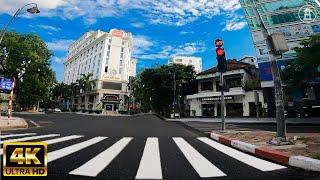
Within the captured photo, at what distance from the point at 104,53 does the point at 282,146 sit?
88029mm

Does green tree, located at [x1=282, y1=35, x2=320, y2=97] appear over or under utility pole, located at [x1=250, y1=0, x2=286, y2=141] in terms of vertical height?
over

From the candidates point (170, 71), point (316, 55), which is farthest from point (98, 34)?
point (316, 55)

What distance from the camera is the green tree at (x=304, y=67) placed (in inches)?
904

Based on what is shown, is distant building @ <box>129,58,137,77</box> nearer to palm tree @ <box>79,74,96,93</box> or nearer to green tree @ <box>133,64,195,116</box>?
palm tree @ <box>79,74,96,93</box>

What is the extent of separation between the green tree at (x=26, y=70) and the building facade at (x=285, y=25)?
92.5 feet

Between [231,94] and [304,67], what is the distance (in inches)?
742

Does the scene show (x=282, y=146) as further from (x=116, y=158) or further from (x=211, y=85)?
(x=211, y=85)

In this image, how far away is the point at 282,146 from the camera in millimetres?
7656

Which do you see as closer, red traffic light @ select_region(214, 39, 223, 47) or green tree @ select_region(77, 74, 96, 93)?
red traffic light @ select_region(214, 39, 223, 47)

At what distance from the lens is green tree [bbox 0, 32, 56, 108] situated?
39.2 meters

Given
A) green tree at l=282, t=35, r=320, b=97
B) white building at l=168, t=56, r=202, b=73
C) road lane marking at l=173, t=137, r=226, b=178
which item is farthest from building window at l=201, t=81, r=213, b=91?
white building at l=168, t=56, r=202, b=73

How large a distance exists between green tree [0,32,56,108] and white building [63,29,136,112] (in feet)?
152

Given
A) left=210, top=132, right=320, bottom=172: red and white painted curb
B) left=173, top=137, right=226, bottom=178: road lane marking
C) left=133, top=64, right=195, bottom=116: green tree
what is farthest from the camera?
left=133, top=64, right=195, bottom=116: green tree

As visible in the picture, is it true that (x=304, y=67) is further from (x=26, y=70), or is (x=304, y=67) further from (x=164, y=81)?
(x=26, y=70)
